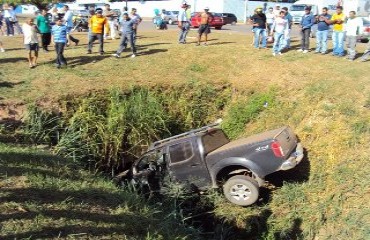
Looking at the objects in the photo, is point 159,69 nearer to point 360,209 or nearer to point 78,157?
point 78,157

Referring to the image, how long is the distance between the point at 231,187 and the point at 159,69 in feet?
20.3

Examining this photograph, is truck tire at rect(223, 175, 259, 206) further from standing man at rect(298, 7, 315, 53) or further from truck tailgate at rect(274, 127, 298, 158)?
standing man at rect(298, 7, 315, 53)

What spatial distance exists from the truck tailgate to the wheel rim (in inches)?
41.6

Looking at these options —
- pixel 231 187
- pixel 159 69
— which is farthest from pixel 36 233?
pixel 159 69

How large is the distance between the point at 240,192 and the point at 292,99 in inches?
158

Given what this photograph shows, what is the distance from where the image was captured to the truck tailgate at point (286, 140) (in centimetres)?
847

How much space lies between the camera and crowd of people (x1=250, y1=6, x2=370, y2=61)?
13477 mm

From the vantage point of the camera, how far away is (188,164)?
368 inches

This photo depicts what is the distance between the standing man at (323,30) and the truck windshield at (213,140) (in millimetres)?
6802

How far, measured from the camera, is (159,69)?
13820 millimetres

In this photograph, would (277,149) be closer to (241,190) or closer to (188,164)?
(241,190)

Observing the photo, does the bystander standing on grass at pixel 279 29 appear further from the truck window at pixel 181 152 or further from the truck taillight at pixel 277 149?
the truck taillight at pixel 277 149

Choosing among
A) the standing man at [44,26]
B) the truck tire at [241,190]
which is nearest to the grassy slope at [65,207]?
the truck tire at [241,190]

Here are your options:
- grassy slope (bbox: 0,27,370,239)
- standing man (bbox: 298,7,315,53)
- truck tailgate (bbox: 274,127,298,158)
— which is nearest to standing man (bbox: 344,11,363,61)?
grassy slope (bbox: 0,27,370,239)
